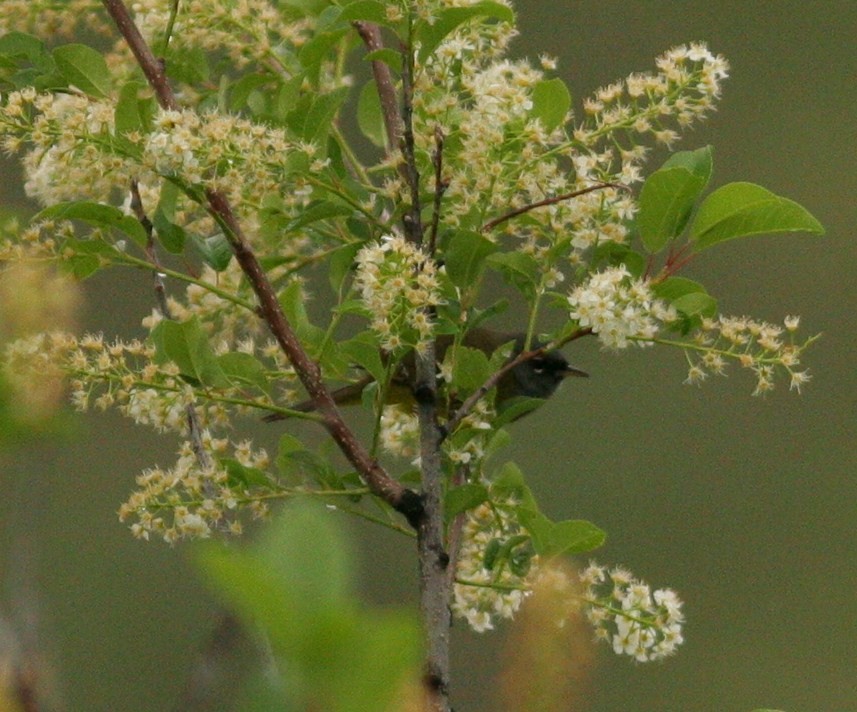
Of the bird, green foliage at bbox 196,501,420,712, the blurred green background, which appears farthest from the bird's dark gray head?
the blurred green background

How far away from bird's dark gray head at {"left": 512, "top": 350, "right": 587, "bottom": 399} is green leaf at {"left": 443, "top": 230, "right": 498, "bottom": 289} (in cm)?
118

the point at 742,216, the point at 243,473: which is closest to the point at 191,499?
the point at 243,473

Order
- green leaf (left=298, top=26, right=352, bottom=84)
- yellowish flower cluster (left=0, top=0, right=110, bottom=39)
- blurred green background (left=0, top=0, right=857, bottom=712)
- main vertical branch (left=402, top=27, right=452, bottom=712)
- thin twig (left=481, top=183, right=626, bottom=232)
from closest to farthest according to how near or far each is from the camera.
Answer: main vertical branch (left=402, top=27, right=452, bottom=712) < thin twig (left=481, top=183, right=626, bottom=232) < green leaf (left=298, top=26, right=352, bottom=84) < yellowish flower cluster (left=0, top=0, right=110, bottom=39) < blurred green background (left=0, top=0, right=857, bottom=712)

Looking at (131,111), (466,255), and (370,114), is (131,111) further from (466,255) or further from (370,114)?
(370,114)

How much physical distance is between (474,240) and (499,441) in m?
0.26

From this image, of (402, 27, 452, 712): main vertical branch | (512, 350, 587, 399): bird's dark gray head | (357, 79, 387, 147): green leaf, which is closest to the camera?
(402, 27, 452, 712): main vertical branch

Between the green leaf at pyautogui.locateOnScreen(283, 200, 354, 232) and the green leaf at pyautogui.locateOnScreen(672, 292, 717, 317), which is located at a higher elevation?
the green leaf at pyautogui.locateOnScreen(283, 200, 354, 232)

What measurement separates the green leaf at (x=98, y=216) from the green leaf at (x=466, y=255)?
0.32 m

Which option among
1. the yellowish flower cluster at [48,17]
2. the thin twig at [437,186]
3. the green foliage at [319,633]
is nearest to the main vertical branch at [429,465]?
the thin twig at [437,186]

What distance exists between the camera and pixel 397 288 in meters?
1.43

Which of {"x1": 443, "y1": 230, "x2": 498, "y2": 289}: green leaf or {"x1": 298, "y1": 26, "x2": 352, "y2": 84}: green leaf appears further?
{"x1": 298, "y1": 26, "x2": 352, "y2": 84}: green leaf

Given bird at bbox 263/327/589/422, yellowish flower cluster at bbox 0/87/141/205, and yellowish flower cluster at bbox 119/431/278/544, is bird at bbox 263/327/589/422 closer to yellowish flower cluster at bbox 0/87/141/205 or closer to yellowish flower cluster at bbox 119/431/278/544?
yellowish flower cluster at bbox 119/431/278/544

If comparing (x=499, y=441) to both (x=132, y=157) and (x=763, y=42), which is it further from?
(x=763, y=42)

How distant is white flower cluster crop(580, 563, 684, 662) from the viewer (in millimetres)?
1587
